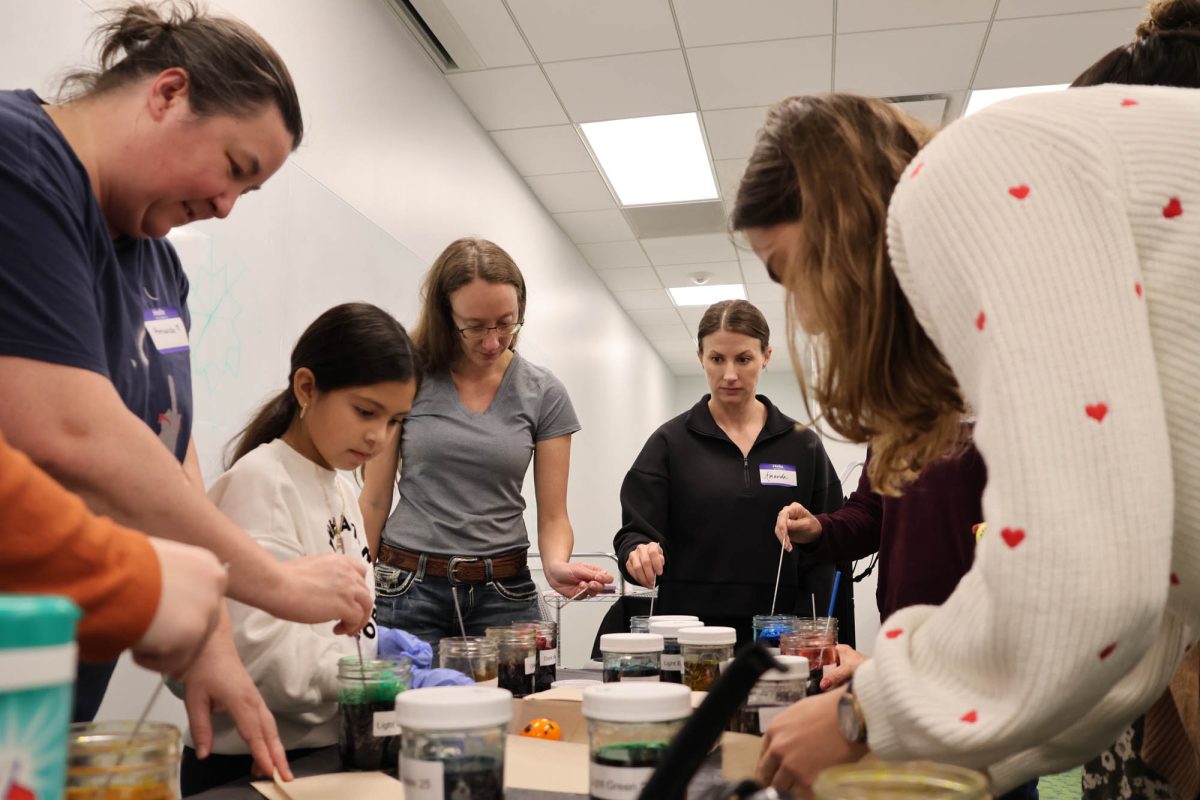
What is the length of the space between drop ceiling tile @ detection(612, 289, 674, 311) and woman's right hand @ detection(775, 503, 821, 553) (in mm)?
4833

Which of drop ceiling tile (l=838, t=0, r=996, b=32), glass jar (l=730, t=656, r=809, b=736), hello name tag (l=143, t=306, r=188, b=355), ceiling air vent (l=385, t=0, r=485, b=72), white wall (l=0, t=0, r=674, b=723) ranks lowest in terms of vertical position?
glass jar (l=730, t=656, r=809, b=736)

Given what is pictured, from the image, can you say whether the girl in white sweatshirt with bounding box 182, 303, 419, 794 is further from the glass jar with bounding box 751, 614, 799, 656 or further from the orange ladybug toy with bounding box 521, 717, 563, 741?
the glass jar with bounding box 751, 614, 799, 656

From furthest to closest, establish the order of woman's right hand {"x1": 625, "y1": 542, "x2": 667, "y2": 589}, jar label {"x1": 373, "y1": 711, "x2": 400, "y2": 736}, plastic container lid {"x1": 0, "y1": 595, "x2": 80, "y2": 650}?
woman's right hand {"x1": 625, "y1": 542, "x2": 667, "y2": 589} < jar label {"x1": 373, "y1": 711, "x2": 400, "y2": 736} < plastic container lid {"x1": 0, "y1": 595, "x2": 80, "y2": 650}

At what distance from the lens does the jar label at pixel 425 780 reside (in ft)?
2.19

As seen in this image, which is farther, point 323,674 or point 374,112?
point 374,112

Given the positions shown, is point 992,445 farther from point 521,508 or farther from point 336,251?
point 336,251

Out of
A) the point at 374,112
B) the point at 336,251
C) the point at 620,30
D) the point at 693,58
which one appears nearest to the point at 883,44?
the point at 693,58

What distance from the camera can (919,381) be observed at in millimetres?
838

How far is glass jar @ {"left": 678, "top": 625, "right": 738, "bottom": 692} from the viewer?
→ 4.23ft

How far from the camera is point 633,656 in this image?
4.18 ft

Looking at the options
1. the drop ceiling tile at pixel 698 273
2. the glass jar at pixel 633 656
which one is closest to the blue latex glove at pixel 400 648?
the glass jar at pixel 633 656

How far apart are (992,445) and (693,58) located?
10.2 ft

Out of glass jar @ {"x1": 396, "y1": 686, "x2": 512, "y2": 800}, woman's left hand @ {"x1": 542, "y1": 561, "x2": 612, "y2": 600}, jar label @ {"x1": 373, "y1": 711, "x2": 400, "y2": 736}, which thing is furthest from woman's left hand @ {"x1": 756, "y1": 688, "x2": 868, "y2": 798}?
woman's left hand @ {"x1": 542, "y1": 561, "x2": 612, "y2": 600}

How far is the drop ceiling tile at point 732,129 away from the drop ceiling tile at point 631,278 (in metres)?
2.05
